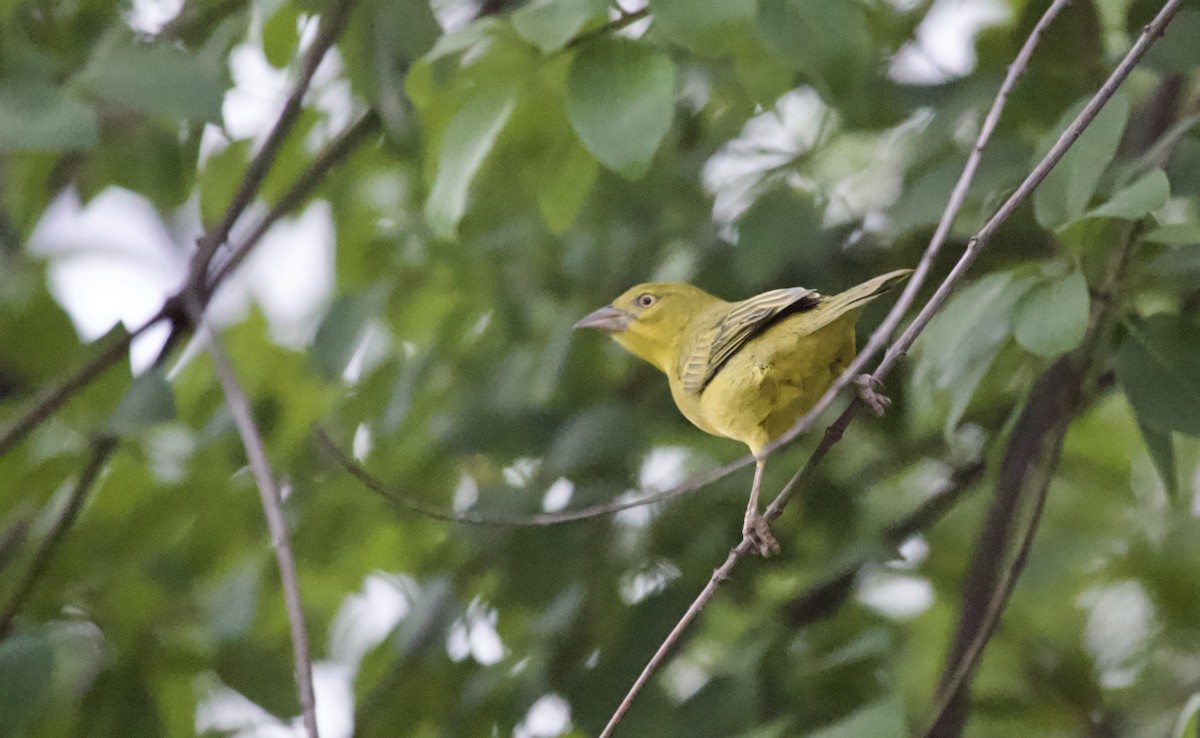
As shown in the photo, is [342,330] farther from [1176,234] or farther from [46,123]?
[1176,234]

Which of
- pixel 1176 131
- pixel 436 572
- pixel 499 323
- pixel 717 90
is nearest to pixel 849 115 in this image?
pixel 717 90

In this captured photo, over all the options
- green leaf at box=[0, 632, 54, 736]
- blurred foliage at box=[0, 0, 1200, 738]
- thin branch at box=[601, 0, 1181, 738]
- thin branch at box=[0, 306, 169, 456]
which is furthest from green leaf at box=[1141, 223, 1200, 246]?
green leaf at box=[0, 632, 54, 736]

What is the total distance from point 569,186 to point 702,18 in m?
0.70

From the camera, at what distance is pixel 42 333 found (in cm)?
318

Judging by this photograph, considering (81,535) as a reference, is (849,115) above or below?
above

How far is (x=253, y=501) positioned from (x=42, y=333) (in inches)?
27.3

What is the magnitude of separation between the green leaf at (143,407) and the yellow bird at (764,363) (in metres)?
1.11

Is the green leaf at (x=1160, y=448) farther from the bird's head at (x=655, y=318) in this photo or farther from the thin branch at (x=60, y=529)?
the thin branch at (x=60, y=529)

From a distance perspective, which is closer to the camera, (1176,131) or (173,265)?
(1176,131)

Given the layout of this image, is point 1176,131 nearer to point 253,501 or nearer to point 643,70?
point 643,70

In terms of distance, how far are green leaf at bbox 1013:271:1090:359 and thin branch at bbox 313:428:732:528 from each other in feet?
1.83

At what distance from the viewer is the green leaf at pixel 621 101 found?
6.42 ft

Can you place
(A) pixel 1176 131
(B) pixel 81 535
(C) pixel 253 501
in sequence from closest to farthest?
(A) pixel 1176 131 → (B) pixel 81 535 → (C) pixel 253 501

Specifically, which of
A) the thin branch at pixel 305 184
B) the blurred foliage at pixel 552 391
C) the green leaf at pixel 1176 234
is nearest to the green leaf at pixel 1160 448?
the blurred foliage at pixel 552 391
